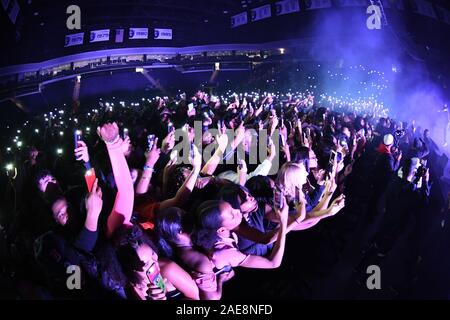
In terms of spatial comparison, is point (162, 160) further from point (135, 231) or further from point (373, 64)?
point (373, 64)

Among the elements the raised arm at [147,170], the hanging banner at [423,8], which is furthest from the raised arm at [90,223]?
the hanging banner at [423,8]

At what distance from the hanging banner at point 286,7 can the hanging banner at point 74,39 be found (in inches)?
468

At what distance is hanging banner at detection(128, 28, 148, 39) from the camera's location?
17516 millimetres

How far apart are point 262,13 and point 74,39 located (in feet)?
38.4

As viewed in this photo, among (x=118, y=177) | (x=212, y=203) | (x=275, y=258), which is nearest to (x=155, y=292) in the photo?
(x=212, y=203)

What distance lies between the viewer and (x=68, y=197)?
2.60 metres

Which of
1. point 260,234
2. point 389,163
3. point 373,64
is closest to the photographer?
point 260,234

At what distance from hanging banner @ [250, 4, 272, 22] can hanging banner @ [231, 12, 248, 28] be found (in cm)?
62

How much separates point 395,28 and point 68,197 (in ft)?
55.4

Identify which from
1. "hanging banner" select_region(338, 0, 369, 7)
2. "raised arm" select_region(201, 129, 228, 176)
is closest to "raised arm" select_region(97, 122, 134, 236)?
"raised arm" select_region(201, 129, 228, 176)

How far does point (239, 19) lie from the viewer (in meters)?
20.9

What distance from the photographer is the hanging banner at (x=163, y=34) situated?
61.7 ft
